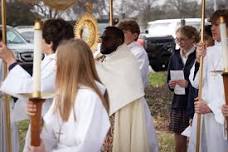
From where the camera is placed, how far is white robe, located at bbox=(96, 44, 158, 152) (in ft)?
17.0

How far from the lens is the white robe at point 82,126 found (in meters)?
2.97

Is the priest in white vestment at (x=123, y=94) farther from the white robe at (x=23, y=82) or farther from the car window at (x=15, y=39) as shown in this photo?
the car window at (x=15, y=39)

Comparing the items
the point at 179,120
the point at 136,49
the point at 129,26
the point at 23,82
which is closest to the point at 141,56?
the point at 136,49

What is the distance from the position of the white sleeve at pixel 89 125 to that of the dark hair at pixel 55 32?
1012mm

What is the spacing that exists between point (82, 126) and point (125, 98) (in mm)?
2265

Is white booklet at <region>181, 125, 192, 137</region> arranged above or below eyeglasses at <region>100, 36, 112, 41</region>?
below

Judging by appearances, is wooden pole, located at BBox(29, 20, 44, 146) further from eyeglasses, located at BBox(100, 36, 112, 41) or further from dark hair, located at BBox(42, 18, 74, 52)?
eyeglasses, located at BBox(100, 36, 112, 41)

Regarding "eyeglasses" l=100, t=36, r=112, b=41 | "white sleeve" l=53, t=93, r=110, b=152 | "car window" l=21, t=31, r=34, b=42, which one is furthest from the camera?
"car window" l=21, t=31, r=34, b=42

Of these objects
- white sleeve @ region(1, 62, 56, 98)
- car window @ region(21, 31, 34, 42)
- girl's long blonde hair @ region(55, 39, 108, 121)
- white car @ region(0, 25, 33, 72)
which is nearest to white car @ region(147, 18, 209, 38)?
car window @ region(21, 31, 34, 42)

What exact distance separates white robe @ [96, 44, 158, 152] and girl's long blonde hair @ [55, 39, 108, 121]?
209cm

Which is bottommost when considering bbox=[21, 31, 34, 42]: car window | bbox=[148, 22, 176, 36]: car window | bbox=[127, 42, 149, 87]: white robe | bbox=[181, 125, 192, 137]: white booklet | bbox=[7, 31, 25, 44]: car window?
bbox=[181, 125, 192, 137]: white booklet

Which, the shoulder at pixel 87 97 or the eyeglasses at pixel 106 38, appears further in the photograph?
the eyeglasses at pixel 106 38

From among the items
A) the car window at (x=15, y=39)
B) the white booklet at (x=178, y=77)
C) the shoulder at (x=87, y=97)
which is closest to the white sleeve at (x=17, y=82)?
the shoulder at (x=87, y=97)

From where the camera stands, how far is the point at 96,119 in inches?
118
